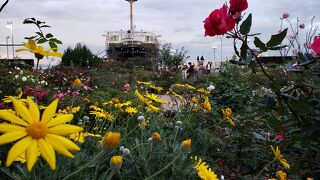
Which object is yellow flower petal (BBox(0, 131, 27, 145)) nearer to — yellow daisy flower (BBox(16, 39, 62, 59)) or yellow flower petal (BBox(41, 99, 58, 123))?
yellow flower petal (BBox(41, 99, 58, 123))

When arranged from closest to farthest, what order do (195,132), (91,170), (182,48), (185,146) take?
(185,146) → (91,170) → (195,132) → (182,48)

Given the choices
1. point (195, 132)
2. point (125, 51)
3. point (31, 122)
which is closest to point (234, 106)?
point (195, 132)

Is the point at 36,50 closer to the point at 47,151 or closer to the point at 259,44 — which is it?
the point at 47,151

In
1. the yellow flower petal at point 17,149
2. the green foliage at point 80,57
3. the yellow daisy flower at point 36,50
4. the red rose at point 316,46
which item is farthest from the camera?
the green foliage at point 80,57

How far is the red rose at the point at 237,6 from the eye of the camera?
1.46 metres

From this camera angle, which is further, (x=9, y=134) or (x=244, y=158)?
(x=244, y=158)

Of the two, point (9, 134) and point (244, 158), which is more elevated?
point (9, 134)

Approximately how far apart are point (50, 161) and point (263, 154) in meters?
2.01

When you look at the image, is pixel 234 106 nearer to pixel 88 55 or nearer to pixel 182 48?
pixel 88 55

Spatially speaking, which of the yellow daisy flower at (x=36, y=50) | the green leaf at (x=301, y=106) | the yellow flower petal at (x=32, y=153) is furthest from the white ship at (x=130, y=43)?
the yellow flower petal at (x=32, y=153)

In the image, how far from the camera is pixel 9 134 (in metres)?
0.75

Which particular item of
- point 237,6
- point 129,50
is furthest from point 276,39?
point 129,50

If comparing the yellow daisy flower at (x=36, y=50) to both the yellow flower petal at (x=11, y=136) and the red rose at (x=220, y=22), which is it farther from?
the red rose at (x=220, y=22)

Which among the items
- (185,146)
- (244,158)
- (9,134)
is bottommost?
(244,158)
